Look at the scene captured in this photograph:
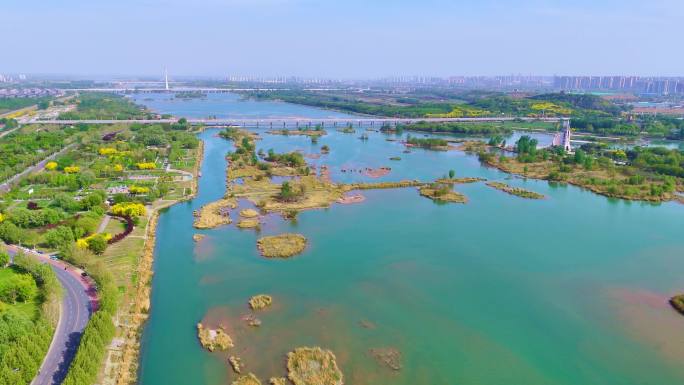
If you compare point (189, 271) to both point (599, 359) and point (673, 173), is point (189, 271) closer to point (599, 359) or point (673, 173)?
point (599, 359)

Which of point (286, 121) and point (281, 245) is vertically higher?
point (286, 121)

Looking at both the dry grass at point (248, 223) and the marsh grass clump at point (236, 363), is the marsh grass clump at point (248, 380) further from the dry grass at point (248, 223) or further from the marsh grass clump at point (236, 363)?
the dry grass at point (248, 223)

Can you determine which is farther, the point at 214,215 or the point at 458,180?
the point at 458,180

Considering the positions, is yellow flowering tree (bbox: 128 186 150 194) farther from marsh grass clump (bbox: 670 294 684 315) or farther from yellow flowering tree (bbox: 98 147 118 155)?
marsh grass clump (bbox: 670 294 684 315)

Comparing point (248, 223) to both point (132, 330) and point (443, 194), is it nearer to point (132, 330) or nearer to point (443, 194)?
point (132, 330)

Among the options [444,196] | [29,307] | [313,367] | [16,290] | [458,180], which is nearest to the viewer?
[313,367]

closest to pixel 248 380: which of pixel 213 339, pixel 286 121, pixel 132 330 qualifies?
pixel 213 339

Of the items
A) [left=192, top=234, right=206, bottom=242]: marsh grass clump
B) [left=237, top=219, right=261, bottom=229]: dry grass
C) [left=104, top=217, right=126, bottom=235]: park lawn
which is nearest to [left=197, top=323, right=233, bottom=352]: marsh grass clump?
[left=192, top=234, right=206, bottom=242]: marsh grass clump
